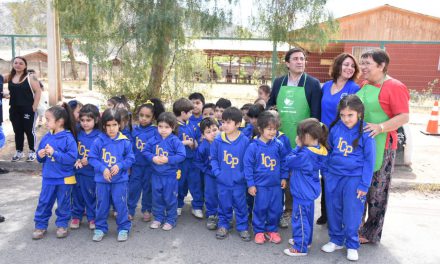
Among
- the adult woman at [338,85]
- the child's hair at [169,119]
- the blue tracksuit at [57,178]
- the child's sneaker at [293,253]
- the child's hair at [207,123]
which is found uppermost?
the adult woman at [338,85]

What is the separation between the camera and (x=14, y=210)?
14.4ft

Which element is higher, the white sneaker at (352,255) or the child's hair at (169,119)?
the child's hair at (169,119)

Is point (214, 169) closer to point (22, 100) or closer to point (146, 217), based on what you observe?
point (146, 217)

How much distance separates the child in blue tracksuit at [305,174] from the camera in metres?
3.45

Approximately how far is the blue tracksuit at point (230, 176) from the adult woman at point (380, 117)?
1140 mm

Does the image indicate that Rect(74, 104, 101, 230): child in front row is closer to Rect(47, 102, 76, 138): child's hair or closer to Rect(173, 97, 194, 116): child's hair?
Rect(47, 102, 76, 138): child's hair

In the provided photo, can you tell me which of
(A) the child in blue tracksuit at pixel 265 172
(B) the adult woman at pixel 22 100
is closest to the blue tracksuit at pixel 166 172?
(A) the child in blue tracksuit at pixel 265 172

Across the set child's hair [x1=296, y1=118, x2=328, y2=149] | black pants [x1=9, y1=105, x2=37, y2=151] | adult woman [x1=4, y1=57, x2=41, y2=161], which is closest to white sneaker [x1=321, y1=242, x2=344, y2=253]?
child's hair [x1=296, y1=118, x2=328, y2=149]

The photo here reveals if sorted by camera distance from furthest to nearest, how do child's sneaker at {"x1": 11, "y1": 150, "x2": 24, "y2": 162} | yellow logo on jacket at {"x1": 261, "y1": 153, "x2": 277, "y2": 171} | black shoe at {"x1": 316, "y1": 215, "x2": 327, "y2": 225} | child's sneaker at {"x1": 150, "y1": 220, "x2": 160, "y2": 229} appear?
child's sneaker at {"x1": 11, "y1": 150, "x2": 24, "y2": 162}
black shoe at {"x1": 316, "y1": 215, "x2": 327, "y2": 225}
child's sneaker at {"x1": 150, "y1": 220, "x2": 160, "y2": 229}
yellow logo on jacket at {"x1": 261, "y1": 153, "x2": 277, "y2": 171}

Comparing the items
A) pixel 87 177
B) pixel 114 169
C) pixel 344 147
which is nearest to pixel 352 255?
pixel 344 147

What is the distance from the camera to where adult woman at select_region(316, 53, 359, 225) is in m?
3.76

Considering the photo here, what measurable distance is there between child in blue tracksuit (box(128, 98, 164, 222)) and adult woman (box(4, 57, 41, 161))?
2.69 m

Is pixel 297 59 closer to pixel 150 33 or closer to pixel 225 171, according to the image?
pixel 225 171

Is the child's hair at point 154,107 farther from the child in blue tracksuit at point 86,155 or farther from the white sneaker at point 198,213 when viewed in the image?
the white sneaker at point 198,213
